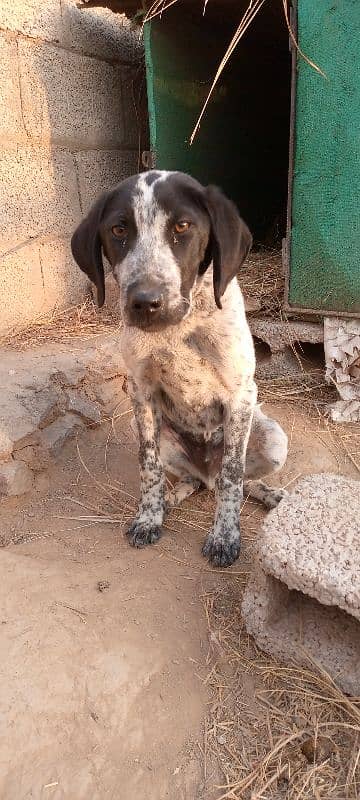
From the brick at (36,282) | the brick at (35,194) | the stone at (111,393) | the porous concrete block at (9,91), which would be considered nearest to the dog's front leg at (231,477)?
the stone at (111,393)

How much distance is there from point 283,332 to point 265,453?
1563 mm

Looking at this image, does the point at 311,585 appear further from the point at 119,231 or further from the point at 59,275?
the point at 59,275

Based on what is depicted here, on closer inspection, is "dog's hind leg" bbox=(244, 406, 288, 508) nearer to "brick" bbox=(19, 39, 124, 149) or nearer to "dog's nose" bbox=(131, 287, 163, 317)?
"dog's nose" bbox=(131, 287, 163, 317)

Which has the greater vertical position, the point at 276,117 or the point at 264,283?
the point at 276,117

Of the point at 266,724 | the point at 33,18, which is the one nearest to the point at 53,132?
the point at 33,18

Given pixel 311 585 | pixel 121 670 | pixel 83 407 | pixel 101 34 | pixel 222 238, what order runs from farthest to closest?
1. pixel 101 34
2. pixel 83 407
3. pixel 222 238
4. pixel 121 670
5. pixel 311 585

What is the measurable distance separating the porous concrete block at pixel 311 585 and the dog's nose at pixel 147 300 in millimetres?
808

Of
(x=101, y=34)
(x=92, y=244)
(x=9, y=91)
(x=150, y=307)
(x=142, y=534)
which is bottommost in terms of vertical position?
(x=142, y=534)

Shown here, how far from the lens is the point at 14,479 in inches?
120

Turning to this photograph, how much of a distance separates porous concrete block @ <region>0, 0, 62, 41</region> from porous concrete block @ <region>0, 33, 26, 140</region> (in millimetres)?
110

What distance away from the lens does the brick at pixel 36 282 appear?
4051 millimetres

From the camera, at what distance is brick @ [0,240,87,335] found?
405 cm

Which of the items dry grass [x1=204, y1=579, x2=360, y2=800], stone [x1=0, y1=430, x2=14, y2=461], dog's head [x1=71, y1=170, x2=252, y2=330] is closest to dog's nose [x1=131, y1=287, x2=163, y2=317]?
dog's head [x1=71, y1=170, x2=252, y2=330]

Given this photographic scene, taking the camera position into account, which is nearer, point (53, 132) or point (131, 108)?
point (53, 132)
